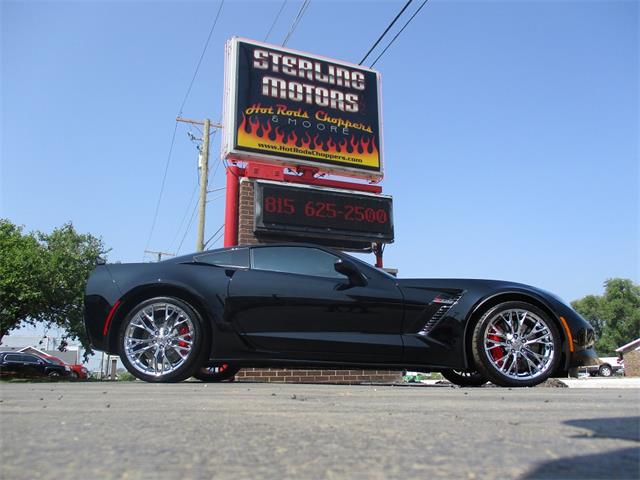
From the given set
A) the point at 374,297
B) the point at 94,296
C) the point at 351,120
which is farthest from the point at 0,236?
the point at 374,297

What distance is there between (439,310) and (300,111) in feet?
26.1

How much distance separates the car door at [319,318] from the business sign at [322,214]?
4.72 meters

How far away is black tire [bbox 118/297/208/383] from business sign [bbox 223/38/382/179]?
6.51m

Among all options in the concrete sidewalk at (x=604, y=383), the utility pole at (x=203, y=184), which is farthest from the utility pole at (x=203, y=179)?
the concrete sidewalk at (x=604, y=383)

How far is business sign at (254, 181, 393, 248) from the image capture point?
9.78m

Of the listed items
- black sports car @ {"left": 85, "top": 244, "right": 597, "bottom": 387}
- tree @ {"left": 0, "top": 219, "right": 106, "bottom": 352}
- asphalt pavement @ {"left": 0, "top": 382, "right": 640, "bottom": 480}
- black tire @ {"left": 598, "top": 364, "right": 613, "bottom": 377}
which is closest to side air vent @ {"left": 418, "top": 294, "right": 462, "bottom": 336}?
black sports car @ {"left": 85, "top": 244, "right": 597, "bottom": 387}

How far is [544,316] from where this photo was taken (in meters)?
5.05

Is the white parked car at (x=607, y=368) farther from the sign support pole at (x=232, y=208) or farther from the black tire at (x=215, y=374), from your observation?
the black tire at (x=215, y=374)

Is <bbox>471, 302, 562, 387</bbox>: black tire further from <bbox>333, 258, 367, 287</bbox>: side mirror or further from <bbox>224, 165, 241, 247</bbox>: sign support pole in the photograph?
<bbox>224, 165, 241, 247</bbox>: sign support pole

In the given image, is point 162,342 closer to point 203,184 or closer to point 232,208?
point 232,208

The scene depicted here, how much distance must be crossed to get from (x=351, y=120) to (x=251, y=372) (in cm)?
633

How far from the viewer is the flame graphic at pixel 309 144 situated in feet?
37.4

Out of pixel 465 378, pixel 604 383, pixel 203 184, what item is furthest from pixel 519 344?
pixel 203 184

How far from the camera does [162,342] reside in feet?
16.4
